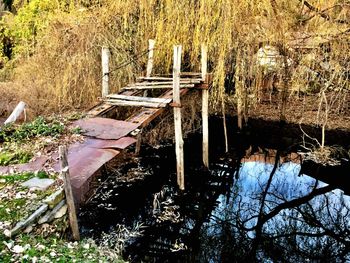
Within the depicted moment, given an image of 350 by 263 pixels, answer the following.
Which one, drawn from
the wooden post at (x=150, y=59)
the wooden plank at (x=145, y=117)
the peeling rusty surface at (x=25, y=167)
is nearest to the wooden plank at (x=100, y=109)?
the wooden plank at (x=145, y=117)

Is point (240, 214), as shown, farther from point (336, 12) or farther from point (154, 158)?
point (336, 12)

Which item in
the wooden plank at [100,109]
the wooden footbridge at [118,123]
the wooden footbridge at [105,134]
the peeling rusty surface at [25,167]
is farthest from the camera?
the wooden plank at [100,109]

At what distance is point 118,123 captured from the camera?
6.36 metres

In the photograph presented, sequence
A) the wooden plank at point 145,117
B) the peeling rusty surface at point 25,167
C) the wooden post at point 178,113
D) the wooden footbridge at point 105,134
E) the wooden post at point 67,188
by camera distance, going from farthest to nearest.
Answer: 1. the wooden post at point 178,113
2. the wooden plank at point 145,117
3. the peeling rusty surface at point 25,167
4. the wooden footbridge at point 105,134
5. the wooden post at point 67,188

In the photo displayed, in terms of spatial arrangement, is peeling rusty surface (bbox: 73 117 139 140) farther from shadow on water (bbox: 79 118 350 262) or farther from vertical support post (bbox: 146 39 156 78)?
vertical support post (bbox: 146 39 156 78)

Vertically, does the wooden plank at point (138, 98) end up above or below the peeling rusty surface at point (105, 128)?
above

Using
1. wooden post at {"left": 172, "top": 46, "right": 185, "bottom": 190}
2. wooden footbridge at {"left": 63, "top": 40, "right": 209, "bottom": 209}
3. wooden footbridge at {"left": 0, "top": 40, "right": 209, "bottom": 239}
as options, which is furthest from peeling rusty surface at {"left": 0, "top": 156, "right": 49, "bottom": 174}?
wooden post at {"left": 172, "top": 46, "right": 185, "bottom": 190}

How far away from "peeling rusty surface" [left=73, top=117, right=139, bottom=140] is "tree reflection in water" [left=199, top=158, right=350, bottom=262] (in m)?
2.37

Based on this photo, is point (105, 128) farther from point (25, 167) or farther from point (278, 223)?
point (278, 223)

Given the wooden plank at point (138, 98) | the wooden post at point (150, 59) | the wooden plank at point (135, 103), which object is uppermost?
the wooden post at point (150, 59)

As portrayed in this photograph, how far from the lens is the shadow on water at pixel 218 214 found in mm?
6180

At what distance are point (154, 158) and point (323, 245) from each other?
4700 mm

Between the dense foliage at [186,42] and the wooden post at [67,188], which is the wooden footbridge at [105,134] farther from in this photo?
the dense foliage at [186,42]

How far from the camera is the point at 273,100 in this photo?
1366 cm
